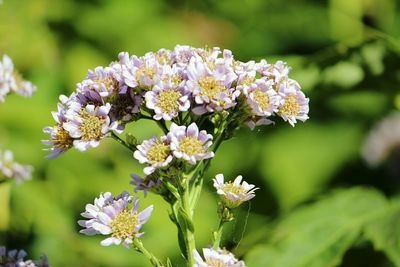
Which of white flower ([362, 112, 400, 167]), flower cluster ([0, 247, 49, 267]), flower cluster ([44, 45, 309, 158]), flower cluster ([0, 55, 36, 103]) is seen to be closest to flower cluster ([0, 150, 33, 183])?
flower cluster ([0, 55, 36, 103])

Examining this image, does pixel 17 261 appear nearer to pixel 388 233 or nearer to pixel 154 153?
pixel 154 153

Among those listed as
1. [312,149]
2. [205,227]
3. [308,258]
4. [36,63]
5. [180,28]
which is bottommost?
[308,258]

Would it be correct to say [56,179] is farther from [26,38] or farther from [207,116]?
[207,116]

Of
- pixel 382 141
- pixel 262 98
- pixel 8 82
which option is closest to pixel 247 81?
pixel 262 98

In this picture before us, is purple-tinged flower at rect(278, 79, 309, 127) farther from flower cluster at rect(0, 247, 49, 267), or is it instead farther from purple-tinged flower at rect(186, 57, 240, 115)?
flower cluster at rect(0, 247, 49, 267)

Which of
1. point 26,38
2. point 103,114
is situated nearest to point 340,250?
point 103,114

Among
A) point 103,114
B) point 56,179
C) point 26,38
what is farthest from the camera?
point 26,38
